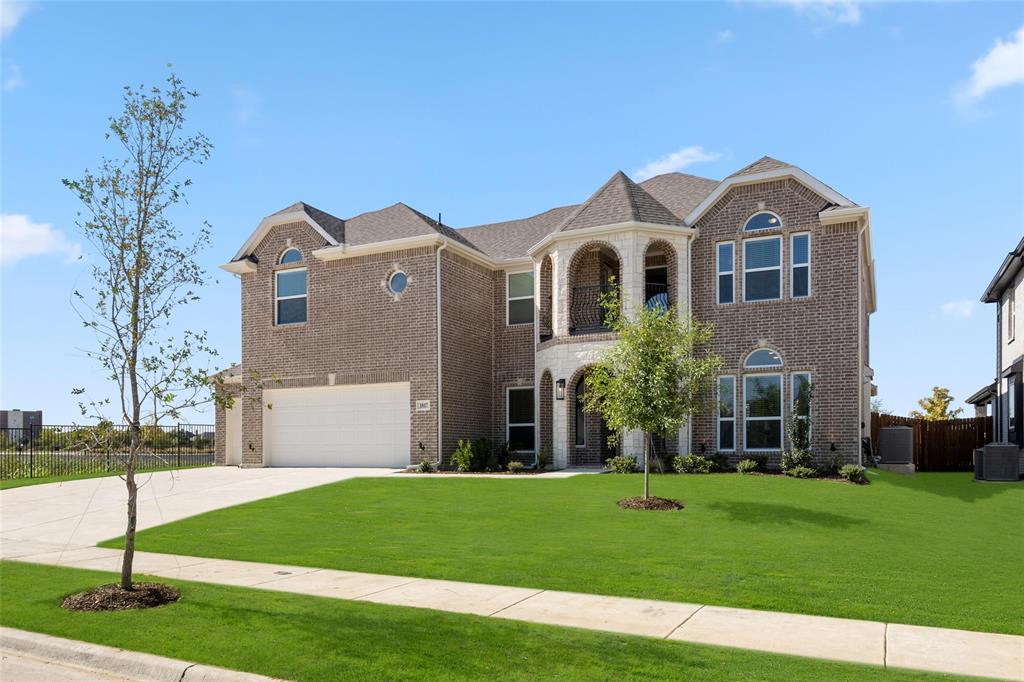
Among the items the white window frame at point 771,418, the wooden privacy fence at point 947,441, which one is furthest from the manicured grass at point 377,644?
the wooden privacy fence at point 947,441

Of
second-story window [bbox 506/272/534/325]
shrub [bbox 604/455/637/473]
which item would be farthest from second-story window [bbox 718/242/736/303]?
second-story window [bbox 506/272/534/325]

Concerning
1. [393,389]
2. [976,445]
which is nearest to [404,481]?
[393,389]

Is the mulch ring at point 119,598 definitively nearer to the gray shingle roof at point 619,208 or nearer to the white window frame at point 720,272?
the gray shingle roof at point 619,208

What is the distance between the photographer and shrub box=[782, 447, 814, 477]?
19.0 meters

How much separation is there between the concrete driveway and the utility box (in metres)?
14.1

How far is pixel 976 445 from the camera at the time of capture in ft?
87.0

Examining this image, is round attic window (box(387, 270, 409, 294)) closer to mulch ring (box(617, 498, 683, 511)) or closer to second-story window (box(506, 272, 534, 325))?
second-story window (box(506, 272, 534, 325))

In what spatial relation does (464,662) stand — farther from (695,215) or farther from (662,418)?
(695,215)

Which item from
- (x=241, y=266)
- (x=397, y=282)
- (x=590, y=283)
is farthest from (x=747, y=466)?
(x=241, y=266)

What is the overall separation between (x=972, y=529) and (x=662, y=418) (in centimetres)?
508

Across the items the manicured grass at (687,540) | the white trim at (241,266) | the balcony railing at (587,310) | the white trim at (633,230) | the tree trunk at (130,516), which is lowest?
the manicured grass at (687,540)

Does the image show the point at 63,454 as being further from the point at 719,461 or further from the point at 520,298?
the point at 719,461

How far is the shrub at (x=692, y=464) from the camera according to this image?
19.5 m

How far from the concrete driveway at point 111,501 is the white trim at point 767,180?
10827 mm
